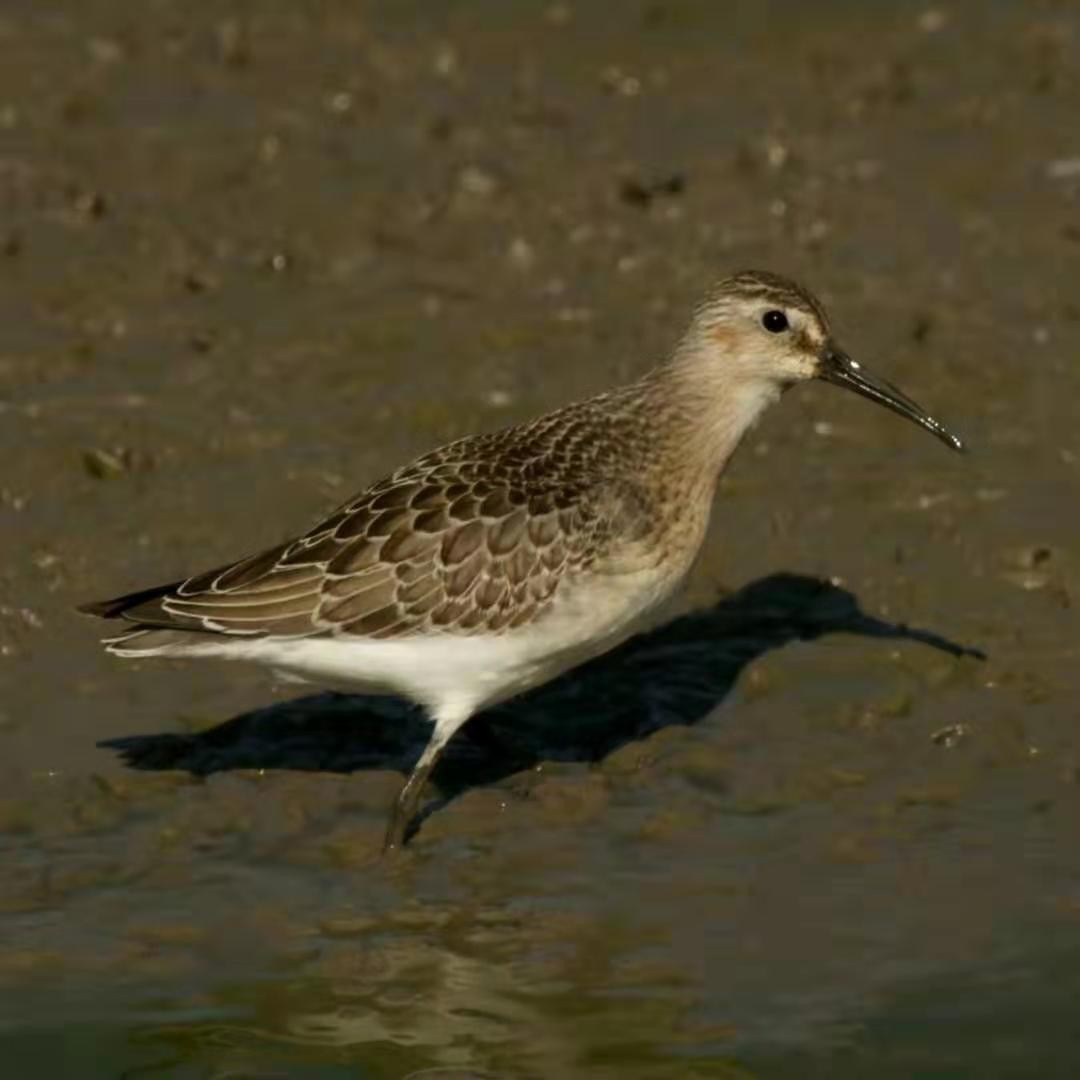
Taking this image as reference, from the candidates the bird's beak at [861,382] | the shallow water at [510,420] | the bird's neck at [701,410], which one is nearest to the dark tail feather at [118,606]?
the shallow water at [510,420]

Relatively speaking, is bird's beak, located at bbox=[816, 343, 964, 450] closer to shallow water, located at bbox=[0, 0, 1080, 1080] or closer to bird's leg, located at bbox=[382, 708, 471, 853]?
shallow water, located at bbox=[0, 0, 1080, 1080]

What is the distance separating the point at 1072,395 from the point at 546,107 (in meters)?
4.00

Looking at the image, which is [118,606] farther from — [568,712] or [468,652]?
[568,712]

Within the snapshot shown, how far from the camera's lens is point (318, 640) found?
9742 millimetres

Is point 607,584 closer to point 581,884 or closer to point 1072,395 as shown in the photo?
point 581,884

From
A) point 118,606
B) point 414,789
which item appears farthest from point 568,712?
point 118,606

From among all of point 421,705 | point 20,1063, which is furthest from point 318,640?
point 20,1063

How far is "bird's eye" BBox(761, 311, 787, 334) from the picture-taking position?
1028cm

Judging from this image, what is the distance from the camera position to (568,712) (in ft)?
36.0

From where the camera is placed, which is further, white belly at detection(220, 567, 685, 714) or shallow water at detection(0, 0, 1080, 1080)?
white belly at detection(220, 567, 685, 714)

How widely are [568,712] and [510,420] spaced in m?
2.14

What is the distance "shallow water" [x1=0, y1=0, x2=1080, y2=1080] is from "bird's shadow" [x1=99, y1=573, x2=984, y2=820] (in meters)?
0.02

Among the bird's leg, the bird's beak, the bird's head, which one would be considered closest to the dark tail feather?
the bird's leg

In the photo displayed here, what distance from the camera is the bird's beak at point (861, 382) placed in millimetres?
10359
